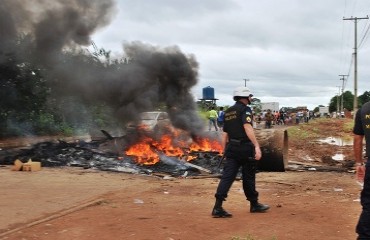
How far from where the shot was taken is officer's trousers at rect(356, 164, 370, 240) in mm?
3652

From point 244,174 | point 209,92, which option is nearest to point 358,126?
point 244,174

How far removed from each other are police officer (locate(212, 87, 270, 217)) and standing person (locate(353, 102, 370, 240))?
5.63 ft

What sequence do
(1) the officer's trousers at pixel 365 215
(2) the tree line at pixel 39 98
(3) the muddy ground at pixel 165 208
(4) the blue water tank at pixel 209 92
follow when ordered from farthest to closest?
(4) the blue water tank at pixel 209 92
(2) the tree line at pixel 39 98
(3) the muddy ground at pixel 165 208
(1) the officer's trousers at pixel 365 215

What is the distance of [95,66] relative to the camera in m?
15.7

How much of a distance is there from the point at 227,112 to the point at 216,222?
4.96 ft

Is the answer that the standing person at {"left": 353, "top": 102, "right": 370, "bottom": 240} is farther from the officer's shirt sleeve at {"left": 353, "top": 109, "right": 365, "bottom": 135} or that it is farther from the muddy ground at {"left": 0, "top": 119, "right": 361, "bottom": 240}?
the muddy ground at {"left": 0, "top": 119, "right": 361, "bottom": 240}

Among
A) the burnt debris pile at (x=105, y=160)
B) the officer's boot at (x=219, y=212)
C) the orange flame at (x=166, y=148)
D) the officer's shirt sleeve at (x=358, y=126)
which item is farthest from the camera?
the orange flame at (x=166, y=148)

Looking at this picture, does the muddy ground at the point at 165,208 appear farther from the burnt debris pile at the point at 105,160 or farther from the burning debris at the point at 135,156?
the burning debris at the point at 135,156

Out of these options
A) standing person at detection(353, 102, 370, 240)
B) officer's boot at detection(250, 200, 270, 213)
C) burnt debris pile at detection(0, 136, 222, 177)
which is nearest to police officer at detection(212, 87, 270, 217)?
officer's boot at detection(250, 200, 270, 213)

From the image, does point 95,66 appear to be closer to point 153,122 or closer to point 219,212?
point 153,122

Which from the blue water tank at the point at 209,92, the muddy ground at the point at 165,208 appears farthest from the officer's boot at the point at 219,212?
the blue water tank at the point at 209,92

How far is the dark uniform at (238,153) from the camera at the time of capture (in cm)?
566

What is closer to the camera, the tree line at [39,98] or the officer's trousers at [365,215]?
the officer's trousers at [365,215]

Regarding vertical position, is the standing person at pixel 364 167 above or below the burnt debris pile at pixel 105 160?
above
